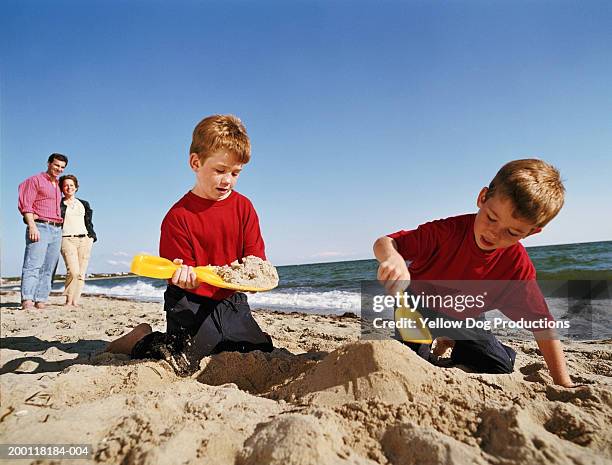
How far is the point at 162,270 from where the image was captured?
1.95 m

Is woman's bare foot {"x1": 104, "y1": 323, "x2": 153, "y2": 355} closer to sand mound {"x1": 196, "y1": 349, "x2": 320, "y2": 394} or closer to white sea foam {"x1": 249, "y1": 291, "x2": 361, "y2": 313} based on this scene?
sand mound {"x1": 196, "y1": 349, "x2": 320, "y2": 394}

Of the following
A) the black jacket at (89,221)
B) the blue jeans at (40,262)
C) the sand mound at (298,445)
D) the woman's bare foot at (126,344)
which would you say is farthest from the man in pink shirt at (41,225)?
the sand mound at (298,445)

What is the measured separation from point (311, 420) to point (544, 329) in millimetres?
1448

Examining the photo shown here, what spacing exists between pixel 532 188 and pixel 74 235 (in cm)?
534

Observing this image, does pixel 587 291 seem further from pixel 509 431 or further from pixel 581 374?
pixel 509 431

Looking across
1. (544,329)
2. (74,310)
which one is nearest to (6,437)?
(544,329)

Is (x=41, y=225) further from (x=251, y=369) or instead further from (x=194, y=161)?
(x=251, y=369)

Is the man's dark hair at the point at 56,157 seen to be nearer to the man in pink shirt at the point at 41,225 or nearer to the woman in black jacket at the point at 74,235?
the man in pink shirt at the point at 41,225

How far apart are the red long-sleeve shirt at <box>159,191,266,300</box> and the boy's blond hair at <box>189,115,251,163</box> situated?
290 millimetres

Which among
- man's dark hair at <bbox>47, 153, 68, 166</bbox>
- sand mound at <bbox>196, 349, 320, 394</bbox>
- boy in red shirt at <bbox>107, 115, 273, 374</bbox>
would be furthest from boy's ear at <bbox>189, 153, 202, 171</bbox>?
man's dark hair at <bbox>47, 153, 68, 166</bbox>

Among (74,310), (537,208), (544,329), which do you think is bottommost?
(74,310)

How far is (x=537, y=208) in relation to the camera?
6.16ft

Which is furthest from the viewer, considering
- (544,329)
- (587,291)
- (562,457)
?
(587,291)

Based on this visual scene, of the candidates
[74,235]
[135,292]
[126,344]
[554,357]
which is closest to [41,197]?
[74,235]
